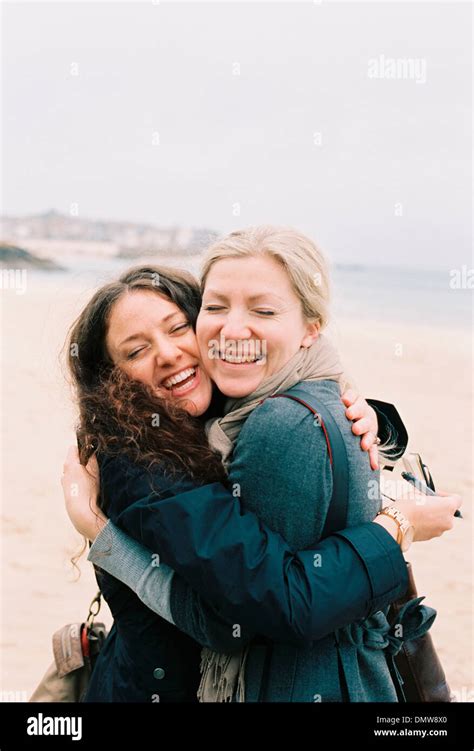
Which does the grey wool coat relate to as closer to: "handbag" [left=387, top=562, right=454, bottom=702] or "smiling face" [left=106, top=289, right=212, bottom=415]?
"handbag" [left=387, top=562, right=454, bottom=702]

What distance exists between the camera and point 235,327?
2512 mm

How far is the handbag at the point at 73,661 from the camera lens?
2936mm

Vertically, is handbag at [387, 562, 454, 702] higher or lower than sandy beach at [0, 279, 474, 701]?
higher

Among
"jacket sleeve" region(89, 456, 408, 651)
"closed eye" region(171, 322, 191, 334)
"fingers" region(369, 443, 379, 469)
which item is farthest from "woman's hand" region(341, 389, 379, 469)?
"closed eye" region(171, 322, 191, 334)

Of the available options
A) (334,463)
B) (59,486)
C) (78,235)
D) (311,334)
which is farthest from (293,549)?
(78,235)

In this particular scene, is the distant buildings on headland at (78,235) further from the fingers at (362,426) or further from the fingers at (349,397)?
the fingers at (362,426)

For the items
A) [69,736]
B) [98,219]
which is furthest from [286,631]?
[98,219]

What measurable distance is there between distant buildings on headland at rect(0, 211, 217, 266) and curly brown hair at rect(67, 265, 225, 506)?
3873cm

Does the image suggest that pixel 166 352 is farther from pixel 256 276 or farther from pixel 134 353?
pixel 256 276

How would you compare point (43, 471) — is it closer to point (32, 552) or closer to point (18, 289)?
point (32, 552)

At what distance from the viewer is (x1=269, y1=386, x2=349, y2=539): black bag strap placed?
221 centimetres

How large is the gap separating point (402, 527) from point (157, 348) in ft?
3.28

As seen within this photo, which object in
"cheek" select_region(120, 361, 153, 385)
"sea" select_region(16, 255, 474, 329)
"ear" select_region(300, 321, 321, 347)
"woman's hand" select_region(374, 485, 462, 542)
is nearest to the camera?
"woman's hand" select_region(374, 485, 462, 542)

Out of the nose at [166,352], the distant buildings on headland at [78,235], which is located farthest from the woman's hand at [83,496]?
the distant buildings on headland at [78,235]
